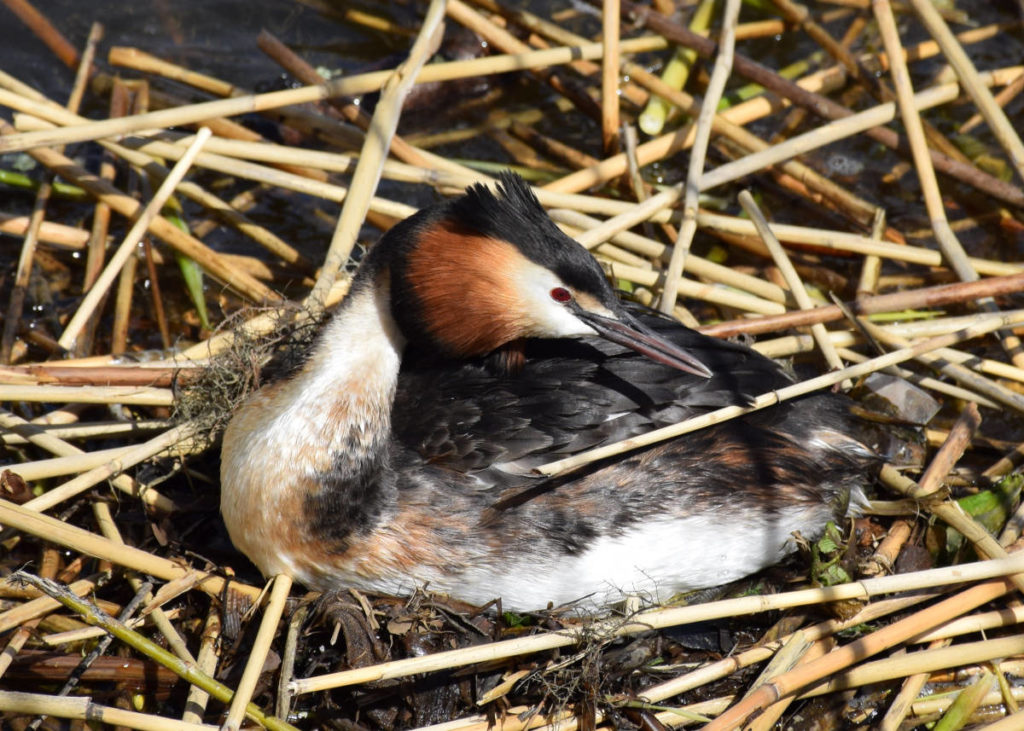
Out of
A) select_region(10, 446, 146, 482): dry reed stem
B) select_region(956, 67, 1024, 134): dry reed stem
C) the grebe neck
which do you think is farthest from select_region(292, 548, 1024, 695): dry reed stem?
select_region(956, 67, 1024, 134): dry reed stem

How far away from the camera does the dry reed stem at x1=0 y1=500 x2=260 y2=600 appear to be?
3062 millimetres

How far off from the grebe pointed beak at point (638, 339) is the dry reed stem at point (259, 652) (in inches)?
50.3

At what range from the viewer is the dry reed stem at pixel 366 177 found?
4363 mm

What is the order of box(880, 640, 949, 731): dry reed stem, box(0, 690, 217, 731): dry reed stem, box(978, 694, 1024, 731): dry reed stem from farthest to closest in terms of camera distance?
box(880, 640, 949, 731): dry reed stem
box(978, 694, 1024, 731): dry reed stem
box(0, 690, 217, 731): dry reed stem

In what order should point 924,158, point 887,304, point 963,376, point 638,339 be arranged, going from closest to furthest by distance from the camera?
1. point 638,339
2. point 963,376
3. point 887,304
4. point 924,158

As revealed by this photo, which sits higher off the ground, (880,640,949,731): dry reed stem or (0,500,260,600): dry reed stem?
(0,500,260,600): dry reed stem

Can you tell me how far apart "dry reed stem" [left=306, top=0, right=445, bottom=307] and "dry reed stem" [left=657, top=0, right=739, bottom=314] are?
1271mm

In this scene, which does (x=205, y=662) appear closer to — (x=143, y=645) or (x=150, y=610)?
(x=150, y=610)

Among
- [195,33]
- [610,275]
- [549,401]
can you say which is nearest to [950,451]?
[610,275]

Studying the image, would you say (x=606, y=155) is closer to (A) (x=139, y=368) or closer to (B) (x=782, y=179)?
(B) (x=782, y=179)

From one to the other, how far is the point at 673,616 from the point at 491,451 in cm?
75

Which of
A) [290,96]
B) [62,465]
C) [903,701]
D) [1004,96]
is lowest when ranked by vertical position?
[903,701]

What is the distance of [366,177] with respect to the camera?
14.6ft

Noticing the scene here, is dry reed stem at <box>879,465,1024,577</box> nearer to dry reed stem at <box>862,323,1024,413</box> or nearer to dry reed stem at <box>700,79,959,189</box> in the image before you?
dry reed stem at <box>862,323,1024,413</box>
